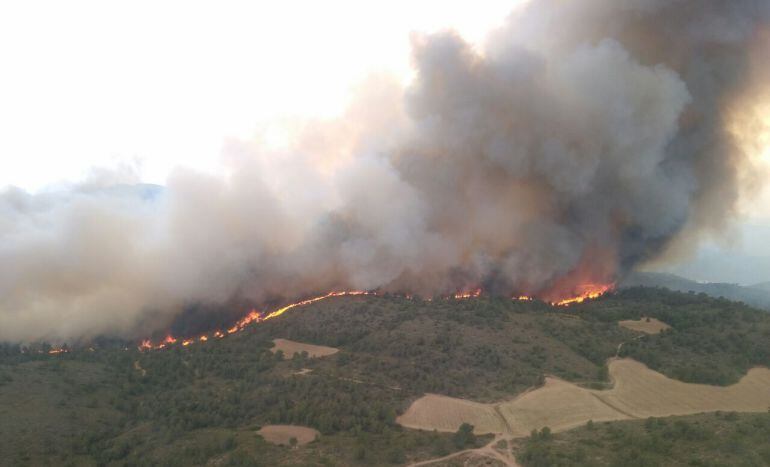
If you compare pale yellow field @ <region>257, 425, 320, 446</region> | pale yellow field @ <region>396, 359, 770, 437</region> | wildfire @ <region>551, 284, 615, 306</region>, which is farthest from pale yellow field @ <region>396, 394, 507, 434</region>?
wildfire @ <region>551, 284, 615, 306</region>

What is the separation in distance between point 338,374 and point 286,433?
24.3 ft

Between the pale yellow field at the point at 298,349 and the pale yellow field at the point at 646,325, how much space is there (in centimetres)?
2522

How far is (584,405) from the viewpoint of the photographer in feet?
108

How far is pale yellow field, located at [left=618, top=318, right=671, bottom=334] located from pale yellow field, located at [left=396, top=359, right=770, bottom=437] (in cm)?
882

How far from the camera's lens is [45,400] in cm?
3431

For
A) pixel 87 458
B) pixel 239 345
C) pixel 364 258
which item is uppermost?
pixel 364 258

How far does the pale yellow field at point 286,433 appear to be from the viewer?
29.7 m

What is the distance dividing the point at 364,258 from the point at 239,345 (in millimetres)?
16397

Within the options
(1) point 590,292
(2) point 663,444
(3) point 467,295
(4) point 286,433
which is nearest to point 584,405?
(2) point 663,444

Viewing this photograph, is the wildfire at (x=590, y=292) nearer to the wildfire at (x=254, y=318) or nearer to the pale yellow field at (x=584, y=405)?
the wildfire at (x=254, y=318)

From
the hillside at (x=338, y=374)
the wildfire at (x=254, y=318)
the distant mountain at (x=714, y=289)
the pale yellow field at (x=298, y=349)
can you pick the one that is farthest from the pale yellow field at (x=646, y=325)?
the distant mountain at (x=714, y=289)

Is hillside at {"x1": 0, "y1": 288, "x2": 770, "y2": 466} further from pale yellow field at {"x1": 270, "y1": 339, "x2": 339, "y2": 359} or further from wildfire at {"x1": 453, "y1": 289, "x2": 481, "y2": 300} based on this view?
wildfire at {"x1": 453, "y1": 289, "x2": 481, "y2": 300}

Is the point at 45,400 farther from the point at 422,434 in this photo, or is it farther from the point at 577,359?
the point at 577,359

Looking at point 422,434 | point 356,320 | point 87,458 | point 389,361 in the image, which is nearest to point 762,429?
point 422,434
